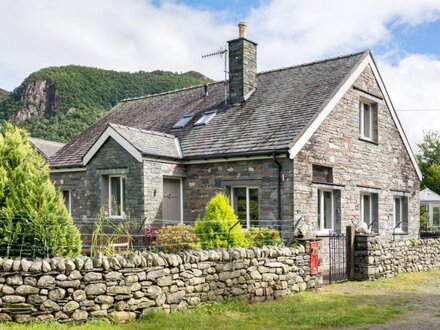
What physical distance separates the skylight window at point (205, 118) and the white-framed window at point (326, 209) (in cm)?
510

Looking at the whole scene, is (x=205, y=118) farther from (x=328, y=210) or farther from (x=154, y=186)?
(x=328, y=210)

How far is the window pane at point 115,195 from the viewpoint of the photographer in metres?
17.4

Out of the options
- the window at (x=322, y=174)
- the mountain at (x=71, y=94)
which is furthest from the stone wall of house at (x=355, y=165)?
the mountain at (x=71, y=94)

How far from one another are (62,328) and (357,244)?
918 cm

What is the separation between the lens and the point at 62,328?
25.6 feet

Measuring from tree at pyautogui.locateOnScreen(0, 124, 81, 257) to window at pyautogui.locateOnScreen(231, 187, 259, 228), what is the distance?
24.2 ft

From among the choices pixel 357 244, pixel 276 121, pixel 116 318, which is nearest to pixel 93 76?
pixel 276 121

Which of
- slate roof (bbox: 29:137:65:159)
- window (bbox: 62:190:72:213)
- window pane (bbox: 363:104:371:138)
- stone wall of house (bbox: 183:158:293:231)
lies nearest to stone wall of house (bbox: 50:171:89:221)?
window (bbox: 62:190:72:213)

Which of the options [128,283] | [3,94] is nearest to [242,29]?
[128,283]

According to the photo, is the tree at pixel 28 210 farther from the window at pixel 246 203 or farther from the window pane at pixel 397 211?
the window pane at pixel 397 211

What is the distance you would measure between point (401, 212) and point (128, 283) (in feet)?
51.2

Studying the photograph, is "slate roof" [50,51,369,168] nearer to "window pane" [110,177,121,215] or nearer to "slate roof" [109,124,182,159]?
"slate roof" [109,124,182,159]

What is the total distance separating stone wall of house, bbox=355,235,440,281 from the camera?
14.2m

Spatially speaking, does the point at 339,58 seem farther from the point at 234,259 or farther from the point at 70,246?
the point at 70,246
